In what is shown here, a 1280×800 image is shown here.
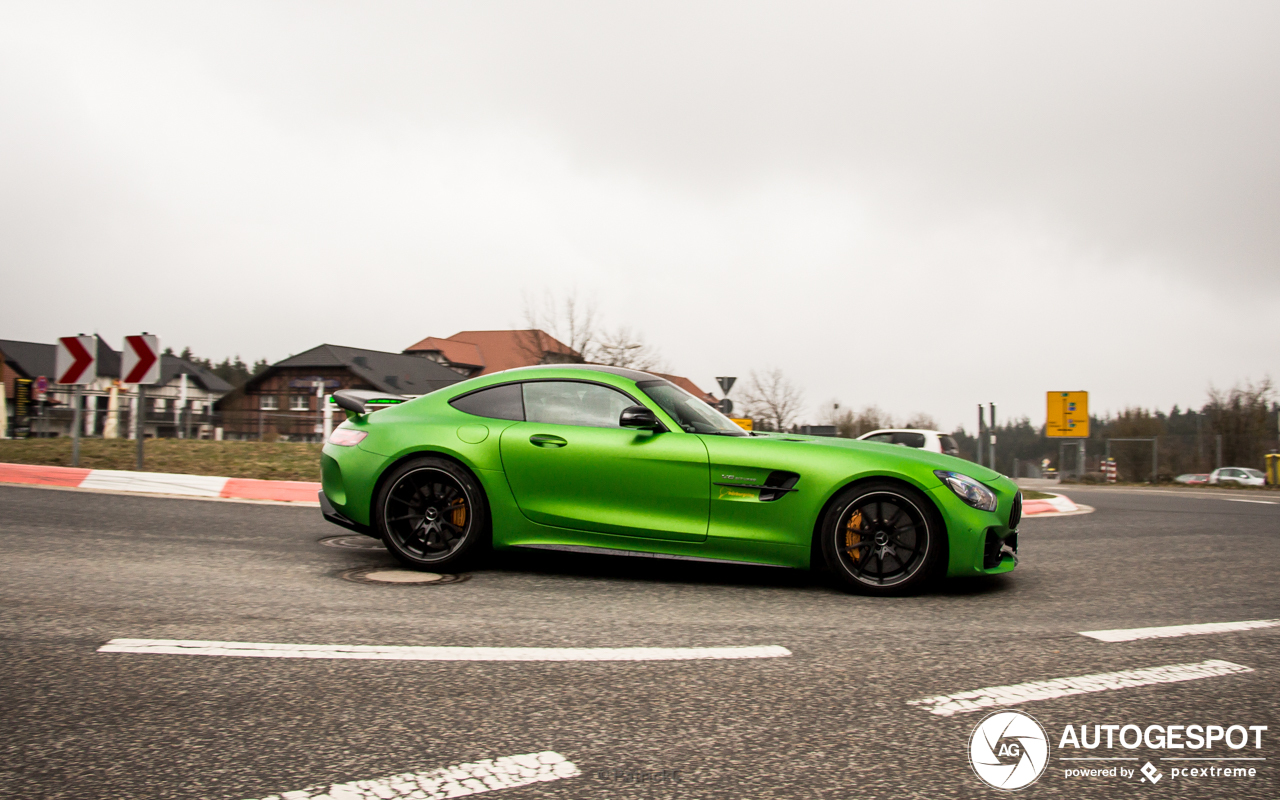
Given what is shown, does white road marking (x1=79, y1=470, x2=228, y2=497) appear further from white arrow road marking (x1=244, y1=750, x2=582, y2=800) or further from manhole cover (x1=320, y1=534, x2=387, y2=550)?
white arrow road marking (x1=244, y1=750, x2=582, y2=800)

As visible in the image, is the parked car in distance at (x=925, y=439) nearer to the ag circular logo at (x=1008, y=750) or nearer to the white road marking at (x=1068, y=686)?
the white road marking at (x=1068, y=686)

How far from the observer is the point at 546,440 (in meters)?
5.30

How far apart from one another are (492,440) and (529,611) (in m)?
1.47

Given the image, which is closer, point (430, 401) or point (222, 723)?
point (222, 723)

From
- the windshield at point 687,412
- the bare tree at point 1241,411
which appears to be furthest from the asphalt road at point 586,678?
the bare tree at point 1241,411

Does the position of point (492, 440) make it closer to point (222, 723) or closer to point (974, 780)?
point (222, 723)

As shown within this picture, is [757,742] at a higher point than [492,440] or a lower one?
lower

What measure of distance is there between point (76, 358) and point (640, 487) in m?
10.3

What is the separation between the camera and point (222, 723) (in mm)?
2543

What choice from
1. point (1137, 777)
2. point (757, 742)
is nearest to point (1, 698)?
point (757, 742)

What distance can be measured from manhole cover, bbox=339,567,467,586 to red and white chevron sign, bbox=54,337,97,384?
28.6ft

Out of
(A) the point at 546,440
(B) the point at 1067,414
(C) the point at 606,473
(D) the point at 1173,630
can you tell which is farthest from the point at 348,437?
(B) the point at 1067,414

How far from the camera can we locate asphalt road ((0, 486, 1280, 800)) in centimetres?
223

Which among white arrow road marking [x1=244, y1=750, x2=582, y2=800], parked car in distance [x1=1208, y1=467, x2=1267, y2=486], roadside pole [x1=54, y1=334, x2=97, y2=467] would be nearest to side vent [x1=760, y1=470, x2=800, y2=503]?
white arrow road marking [x1=244, y1=750, x2=582, y2=800]
